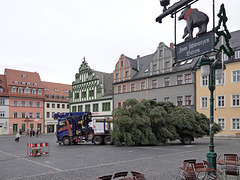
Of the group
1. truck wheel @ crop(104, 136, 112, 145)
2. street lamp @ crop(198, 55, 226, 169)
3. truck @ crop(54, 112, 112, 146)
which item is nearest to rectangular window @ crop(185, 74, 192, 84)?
truck @ crop(54, 112, 112, 146)

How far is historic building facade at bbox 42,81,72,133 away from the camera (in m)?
70.9

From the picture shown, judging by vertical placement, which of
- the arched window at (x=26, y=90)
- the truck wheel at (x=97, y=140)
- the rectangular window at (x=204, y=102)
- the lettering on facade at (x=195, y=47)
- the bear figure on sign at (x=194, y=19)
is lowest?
the truck wheel at (x=97, y=140)

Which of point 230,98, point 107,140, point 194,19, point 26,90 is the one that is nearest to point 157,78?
point 230,98

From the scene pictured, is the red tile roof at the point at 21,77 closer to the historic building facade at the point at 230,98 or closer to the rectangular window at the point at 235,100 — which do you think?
the historic building facade at the point at 230,98

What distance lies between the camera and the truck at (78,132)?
83.3 feet

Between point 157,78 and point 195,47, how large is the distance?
125 ft

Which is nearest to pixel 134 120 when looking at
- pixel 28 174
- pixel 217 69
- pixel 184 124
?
pixel 184 124

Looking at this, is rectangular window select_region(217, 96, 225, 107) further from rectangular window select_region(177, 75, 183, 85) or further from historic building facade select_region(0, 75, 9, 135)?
historic building facade select_region(0, 75, 9, 135)

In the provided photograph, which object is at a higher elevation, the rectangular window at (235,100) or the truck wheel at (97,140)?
the rectangular window at (235,100)

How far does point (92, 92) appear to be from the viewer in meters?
57.9

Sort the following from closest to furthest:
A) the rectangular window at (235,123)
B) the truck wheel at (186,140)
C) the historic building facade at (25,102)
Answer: the truck wheel at (186,140) < the rectangular window at (235,123) < the historic building facade at (25,102)

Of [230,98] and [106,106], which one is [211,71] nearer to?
[230,98]

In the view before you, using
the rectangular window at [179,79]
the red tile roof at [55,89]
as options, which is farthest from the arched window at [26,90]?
the rectangular window at [179,79]

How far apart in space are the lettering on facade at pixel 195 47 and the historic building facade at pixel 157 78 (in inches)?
1126
